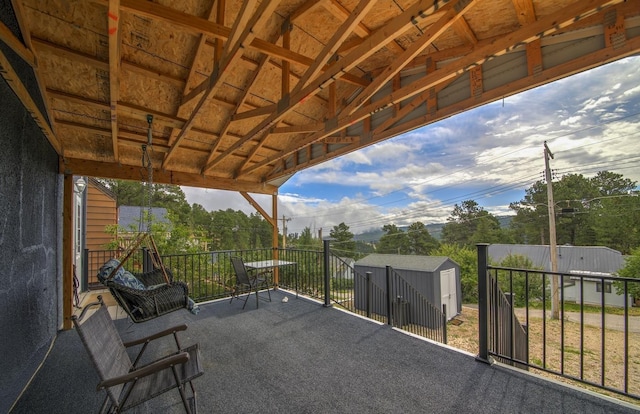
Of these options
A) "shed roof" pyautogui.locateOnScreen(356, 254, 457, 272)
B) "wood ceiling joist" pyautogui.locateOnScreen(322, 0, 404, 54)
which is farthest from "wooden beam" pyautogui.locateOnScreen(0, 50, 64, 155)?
"shed roof" pyautogui.locateOnScreen(356, 254, 457, 272)

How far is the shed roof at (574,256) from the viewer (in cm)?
1600

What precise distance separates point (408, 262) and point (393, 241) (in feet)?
54.0

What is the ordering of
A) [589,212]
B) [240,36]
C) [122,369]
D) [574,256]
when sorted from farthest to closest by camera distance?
[589,212]
[574,256]
[240,36]
[122,369]

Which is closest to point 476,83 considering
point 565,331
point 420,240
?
point 565,331

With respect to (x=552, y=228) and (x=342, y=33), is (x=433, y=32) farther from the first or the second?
(x=552, y=228)

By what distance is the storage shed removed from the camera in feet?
36.3

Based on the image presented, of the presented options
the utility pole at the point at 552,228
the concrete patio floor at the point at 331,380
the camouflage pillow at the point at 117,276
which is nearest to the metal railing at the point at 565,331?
the utility pole at the point at 552,228

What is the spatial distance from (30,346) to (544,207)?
2767 centimetres

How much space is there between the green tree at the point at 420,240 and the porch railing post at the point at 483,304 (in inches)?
1023

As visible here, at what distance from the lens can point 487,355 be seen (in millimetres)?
2469

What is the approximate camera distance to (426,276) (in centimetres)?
1121

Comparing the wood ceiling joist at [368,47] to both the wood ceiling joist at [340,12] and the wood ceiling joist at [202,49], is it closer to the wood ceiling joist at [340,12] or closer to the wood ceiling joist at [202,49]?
the wood ceiling joist at [340,12]

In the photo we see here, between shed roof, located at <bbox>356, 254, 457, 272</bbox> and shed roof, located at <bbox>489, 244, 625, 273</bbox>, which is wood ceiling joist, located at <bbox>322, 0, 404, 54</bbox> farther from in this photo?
shed roof, located at <bbox>489, 244, 625, 273</bbox>

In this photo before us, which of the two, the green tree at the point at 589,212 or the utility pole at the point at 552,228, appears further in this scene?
the green tree at the point at 589,212
